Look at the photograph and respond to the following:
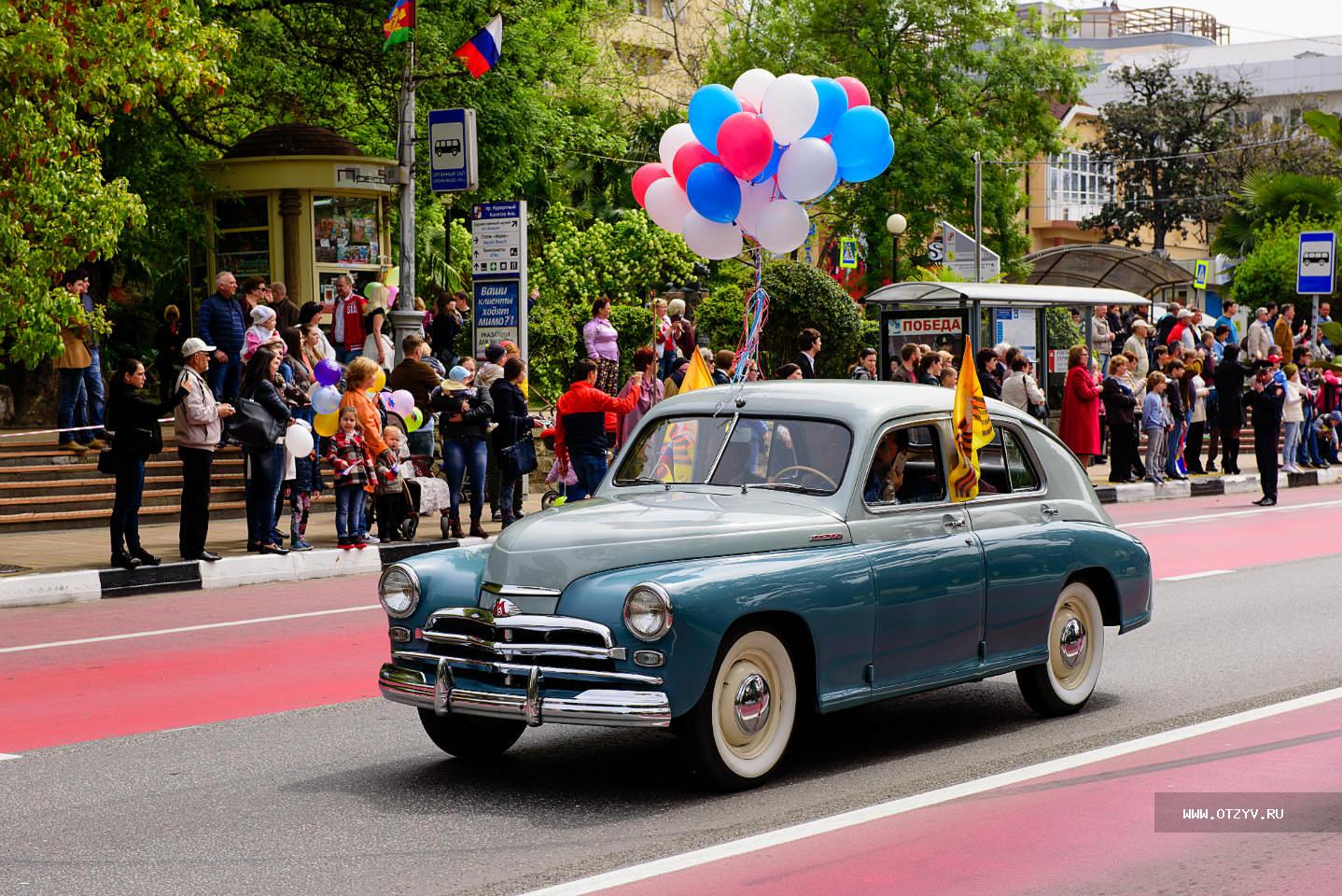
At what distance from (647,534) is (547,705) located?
33.2 inches

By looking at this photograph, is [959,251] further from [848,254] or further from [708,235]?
[708,235]

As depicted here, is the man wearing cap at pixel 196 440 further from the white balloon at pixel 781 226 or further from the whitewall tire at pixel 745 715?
the whitewall tire at pixel 745 715

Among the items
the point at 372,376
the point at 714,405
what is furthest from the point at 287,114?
the point at 714,405

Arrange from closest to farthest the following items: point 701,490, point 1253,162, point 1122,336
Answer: point 701,490 → point 1122,336 → point 1253,162

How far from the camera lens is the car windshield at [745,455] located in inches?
304

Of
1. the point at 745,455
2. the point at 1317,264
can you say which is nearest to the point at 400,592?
the point at 745,455

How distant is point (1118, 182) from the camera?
225ft

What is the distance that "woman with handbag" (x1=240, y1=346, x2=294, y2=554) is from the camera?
49.2 feet

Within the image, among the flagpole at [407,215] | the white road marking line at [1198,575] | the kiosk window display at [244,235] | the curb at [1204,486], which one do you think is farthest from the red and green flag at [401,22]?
the white road marking line at [1198,575]

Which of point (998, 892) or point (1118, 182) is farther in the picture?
point (1118, 182)

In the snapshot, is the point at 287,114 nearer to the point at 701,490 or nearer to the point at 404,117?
the point at 404,117

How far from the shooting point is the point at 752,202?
1414 centimetres

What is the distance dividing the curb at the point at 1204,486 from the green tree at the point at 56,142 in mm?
13643

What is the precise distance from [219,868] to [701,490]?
2842 millimetres
